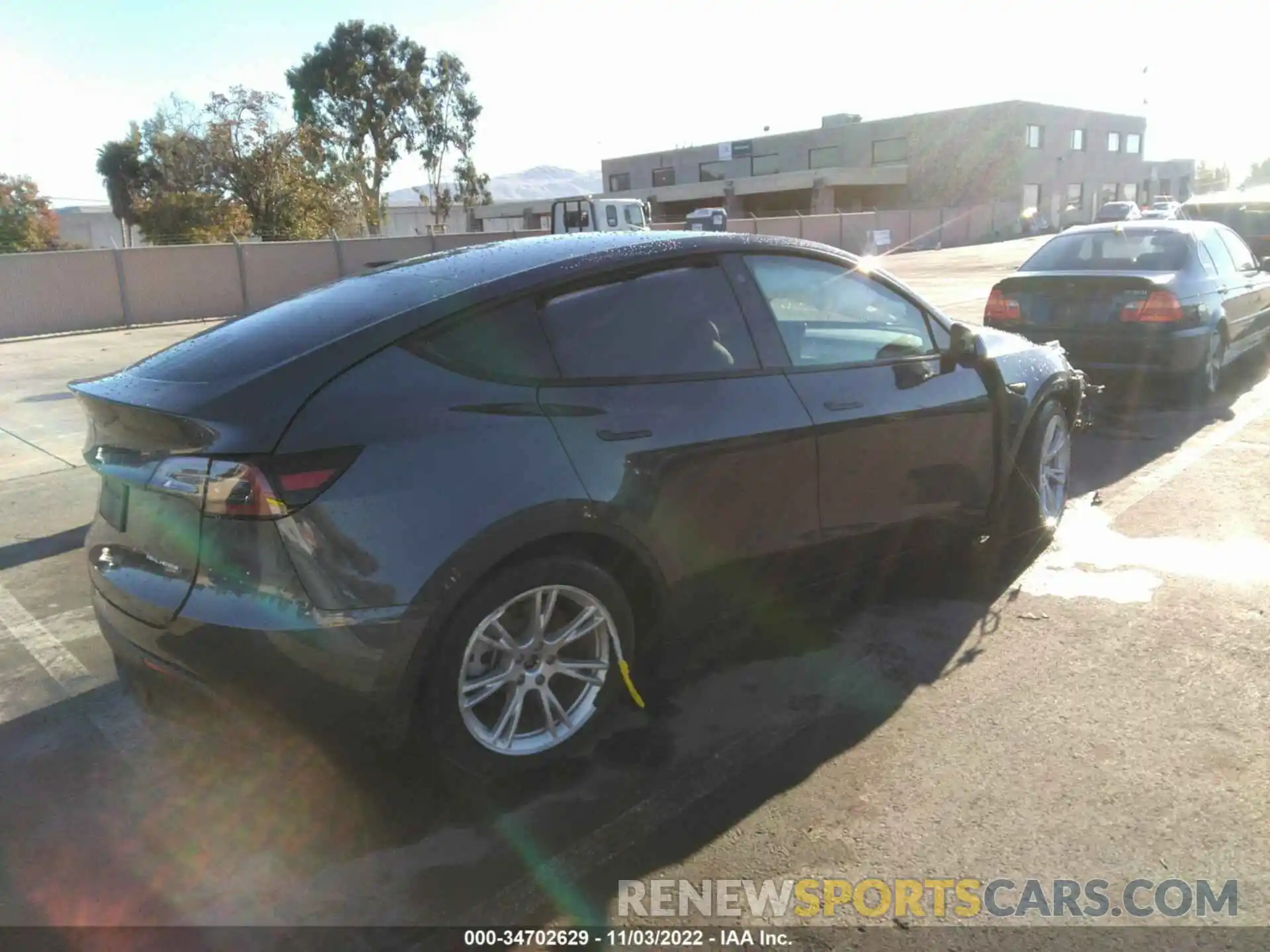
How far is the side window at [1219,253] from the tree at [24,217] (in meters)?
43.4

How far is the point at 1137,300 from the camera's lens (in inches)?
309

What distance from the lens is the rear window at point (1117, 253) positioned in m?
8.33

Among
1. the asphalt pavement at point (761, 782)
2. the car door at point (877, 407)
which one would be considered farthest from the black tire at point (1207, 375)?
the car door at point (877, 407)

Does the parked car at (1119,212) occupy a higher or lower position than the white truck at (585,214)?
lower

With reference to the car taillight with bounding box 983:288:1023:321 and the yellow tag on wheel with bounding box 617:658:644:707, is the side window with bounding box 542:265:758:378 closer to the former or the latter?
the yellow tag on wheel with bounding box 617:658:644:707

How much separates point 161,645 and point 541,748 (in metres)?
1.20

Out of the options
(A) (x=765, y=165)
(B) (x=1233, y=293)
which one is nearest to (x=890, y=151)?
(A) (x=765, y=165)

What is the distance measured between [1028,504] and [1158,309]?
390cm

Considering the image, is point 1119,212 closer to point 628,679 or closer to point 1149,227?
point 1149,227

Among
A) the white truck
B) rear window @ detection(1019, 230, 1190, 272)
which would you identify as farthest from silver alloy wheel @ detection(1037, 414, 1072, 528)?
the white truck

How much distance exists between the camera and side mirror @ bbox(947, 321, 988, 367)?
430 cm

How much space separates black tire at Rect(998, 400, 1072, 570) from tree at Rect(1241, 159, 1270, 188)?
169 m

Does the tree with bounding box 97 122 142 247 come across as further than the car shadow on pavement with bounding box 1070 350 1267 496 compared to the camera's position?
Yes

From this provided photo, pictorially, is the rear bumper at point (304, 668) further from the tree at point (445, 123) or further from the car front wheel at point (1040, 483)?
the tree at point (445, 123)
